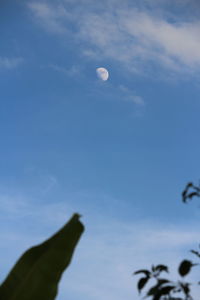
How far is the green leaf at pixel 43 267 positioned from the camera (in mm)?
1394

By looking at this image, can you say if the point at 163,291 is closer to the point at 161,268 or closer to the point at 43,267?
the point at 161,268

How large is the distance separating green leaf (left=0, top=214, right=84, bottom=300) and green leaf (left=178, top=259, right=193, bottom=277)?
2004 mm

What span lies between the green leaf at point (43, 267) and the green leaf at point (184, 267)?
2004 millimetres

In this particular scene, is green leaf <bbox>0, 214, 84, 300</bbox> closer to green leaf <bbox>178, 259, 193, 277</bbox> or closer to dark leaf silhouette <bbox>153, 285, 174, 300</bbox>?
dark leaf silhouette <bbox>153, 285, 174, 300</bbox>

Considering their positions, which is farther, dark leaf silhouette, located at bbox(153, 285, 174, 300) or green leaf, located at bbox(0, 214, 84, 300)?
dark leaf silhouette, located at bbox(153, 285, 174, 300)

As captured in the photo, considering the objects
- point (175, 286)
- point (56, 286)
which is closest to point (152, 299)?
point (175, 286)

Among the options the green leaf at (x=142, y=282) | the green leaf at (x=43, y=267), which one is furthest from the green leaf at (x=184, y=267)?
the green leaf at (x=43, y=267)

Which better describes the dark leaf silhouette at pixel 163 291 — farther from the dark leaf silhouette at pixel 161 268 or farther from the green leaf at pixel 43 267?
the green leaf at pixel 43 267

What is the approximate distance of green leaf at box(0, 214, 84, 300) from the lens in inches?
54.9

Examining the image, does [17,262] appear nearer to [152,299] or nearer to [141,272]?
[152,299]

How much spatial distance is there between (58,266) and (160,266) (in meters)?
2.20

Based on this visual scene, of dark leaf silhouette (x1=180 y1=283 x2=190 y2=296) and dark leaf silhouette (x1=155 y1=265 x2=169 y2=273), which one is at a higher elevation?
dark leaf silhouette (x1=155 y1=265 x2=169 y2=273)

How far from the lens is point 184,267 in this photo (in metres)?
3.25

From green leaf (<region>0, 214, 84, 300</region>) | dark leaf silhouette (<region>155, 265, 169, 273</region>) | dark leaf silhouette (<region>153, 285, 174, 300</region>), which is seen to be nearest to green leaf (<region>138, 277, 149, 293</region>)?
dark leaf silhouette (<region>155, 265, 169, 273</region>)
